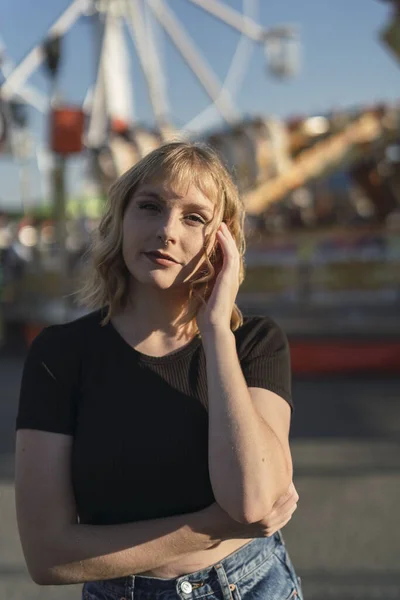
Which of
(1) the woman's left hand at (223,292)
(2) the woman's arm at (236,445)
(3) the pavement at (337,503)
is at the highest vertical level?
(1) the woman's left hand at (223,292)

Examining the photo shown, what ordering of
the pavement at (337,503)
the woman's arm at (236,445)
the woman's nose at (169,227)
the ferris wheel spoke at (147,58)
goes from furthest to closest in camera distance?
the ferris wheel spoke at (147,58) → the pavement at (337,503) → the woman's nose at (169,227) → the woman's arm at (236,445)

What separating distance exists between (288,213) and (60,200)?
5.09 meters

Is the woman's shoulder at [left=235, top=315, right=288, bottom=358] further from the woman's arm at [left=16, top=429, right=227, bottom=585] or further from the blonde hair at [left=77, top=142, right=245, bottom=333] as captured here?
the woman's arm at [left=16, top=429, right=227, bottom=585]

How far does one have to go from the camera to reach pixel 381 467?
15.1ft

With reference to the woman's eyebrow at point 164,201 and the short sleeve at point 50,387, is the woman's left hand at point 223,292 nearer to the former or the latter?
the woman's eyebrow at point 164,201

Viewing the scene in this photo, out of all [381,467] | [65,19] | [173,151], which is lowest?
[381,467]

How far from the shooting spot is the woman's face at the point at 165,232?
53.7 inches

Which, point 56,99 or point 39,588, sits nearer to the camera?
point 39,588

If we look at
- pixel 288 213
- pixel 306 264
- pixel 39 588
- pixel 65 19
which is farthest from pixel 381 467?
pixel 65 19

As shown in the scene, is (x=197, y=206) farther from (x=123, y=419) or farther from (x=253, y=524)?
(x=253, y=524)

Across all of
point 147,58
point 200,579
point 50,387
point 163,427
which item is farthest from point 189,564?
point 147,58

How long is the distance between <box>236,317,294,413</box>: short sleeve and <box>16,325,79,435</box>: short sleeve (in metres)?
0.33

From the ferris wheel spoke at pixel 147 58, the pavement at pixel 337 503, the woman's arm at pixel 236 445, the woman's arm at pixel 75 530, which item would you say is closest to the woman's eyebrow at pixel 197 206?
the woman's arm at pixel 236 445

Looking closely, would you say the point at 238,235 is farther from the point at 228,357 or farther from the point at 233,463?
the point at 233,463
